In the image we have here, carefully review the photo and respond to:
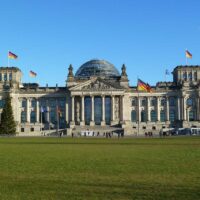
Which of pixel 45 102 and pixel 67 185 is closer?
pixel 67 185

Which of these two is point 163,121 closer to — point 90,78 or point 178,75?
point 178,75

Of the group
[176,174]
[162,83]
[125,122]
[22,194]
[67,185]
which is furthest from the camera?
[162,83]

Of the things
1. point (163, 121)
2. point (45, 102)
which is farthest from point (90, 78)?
point (163, 121)

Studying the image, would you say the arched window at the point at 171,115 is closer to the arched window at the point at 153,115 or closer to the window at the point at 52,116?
the arched window at the point at 153,115

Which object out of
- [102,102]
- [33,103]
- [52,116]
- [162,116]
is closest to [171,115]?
[162,116]

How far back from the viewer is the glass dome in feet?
553

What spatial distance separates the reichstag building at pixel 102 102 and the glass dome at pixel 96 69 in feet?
13.2

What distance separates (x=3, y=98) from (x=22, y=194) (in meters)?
146

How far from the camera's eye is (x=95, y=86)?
15350 centimetres

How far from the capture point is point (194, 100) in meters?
158

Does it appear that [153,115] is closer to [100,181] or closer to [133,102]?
[133,102]

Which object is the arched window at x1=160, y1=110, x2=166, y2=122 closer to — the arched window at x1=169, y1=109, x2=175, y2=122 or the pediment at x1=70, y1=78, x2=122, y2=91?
the arched window at x1=169, y1=109, x2=175, y2=122

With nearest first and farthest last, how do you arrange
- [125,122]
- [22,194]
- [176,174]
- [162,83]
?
1. [22,194]
2. [176,174]
3. [125,122]
4. [162,83]

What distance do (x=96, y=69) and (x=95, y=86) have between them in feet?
57.9
